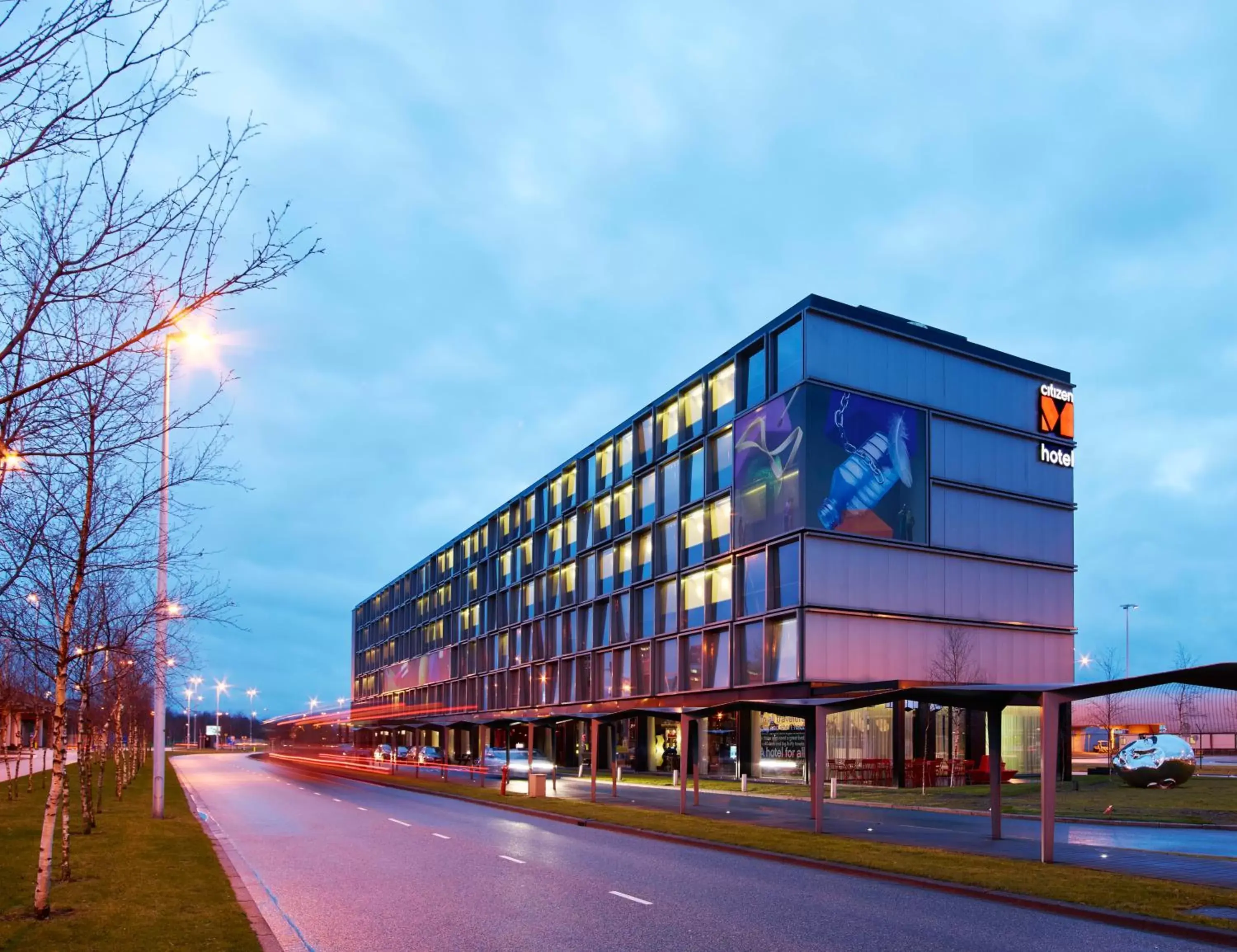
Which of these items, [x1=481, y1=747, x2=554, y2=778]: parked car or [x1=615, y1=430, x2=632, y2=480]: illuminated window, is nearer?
[x1=481, y1=747, x2=554, y2=778]: parked car

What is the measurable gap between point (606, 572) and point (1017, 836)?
48817 millimetres

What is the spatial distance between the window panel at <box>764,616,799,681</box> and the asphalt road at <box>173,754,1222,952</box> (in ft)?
84.0

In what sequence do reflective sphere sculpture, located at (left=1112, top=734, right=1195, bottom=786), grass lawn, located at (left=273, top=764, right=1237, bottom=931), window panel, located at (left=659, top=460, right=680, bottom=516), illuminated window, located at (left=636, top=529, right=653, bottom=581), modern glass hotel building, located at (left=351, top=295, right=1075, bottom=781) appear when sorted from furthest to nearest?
illuminated window, located at (left=636, top=529, right=653, bottom=581) < window panel, located at (left=659, top=460, right=680, bottom=516) < modern glass hotel building, located at (left=351, top=295, right=1075, bottom=781) < reflective sphere sculpture, located at (left=1112, top=734, right=1195, bottom=786) < grass lawn, located at (left=273, top=764, right=1237, bottom=931)

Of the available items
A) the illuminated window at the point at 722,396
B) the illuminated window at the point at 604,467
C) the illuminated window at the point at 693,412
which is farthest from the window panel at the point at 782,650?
the illuminated window at the point at 604,467

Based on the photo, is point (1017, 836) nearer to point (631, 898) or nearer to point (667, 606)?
point (631, 898)

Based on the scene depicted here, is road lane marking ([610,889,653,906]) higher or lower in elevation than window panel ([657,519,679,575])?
lower

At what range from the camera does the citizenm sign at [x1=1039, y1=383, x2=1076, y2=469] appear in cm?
6053

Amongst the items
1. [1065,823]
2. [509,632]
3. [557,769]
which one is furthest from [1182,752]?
[509,632]

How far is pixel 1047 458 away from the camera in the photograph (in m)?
60.5

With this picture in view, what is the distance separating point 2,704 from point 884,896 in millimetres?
38241

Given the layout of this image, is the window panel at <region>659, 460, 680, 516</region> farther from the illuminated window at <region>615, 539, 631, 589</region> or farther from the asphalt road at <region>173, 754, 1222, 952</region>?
the asphalt road at <region>173, 754, 1222, 952</region>

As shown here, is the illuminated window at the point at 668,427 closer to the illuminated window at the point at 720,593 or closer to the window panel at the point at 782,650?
the illuminated window at the point at 720,593

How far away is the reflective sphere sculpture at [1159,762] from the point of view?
130 feet

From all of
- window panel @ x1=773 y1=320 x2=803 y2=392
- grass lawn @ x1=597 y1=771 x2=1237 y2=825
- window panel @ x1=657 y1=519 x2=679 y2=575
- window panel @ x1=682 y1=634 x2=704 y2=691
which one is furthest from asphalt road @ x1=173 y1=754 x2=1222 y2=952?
window panel @ x1=657 y1=519 x2=679 y2=575
